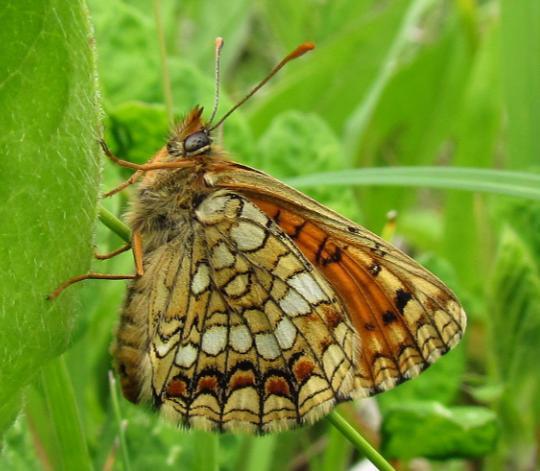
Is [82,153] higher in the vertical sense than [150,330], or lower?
higher

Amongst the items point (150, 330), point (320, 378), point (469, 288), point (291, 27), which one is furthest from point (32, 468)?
point (291, 27)

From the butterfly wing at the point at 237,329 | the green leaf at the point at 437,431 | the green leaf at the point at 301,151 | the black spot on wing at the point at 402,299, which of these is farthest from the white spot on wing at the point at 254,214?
the green leaf at the point at 301,151

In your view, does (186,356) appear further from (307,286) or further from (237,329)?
(307,286)

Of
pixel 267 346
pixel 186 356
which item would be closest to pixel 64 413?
pixel 186 356

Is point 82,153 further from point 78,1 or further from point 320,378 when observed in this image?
point 320,378

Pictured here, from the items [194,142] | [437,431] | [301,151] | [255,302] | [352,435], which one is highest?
[194,142]

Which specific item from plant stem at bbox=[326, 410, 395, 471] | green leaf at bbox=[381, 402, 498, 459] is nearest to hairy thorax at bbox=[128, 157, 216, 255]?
plant stem at bbox=[326, 410, 395, 471]
